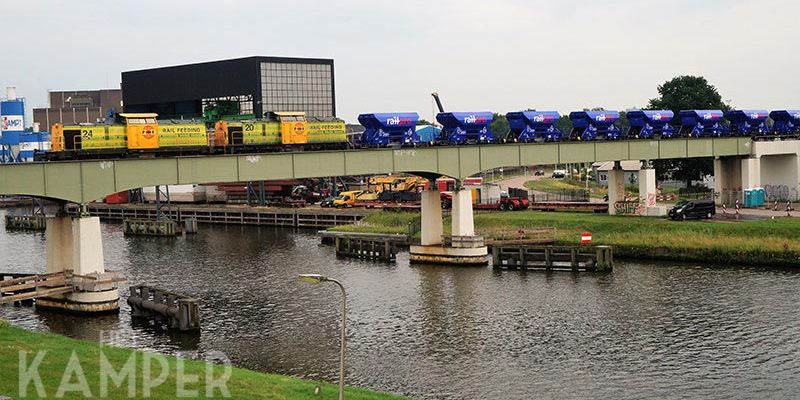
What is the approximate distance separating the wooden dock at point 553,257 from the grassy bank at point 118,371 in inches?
1270

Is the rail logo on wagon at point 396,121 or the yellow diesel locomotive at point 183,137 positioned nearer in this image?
the yellow diesel locomotive at point 183,137

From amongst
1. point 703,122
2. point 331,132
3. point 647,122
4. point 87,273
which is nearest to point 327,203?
point 647,122

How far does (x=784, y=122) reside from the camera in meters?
99.1

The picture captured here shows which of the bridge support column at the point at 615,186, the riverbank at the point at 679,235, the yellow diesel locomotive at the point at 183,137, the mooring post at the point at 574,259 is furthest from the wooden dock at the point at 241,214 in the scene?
the mooring post at the point at 574,259

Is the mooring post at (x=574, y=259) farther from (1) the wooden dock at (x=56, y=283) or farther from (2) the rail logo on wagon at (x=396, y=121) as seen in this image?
(1) the wooden dock at (x=56, y=283)

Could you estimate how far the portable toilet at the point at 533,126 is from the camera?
77.1 meters

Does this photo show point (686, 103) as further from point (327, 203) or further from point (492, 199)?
point (327, 203)

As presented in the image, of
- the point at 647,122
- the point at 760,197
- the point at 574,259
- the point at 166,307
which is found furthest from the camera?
the point at 760,197

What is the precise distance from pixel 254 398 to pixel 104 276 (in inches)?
915

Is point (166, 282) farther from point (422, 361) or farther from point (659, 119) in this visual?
point (659, 119)

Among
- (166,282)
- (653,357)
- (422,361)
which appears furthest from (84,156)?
(653,357)

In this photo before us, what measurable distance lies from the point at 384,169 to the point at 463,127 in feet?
29.2

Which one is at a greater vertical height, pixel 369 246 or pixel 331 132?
pixel 331 132

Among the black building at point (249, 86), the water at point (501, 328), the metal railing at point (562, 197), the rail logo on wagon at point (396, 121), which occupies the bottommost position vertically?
the water at point (501, 328)
